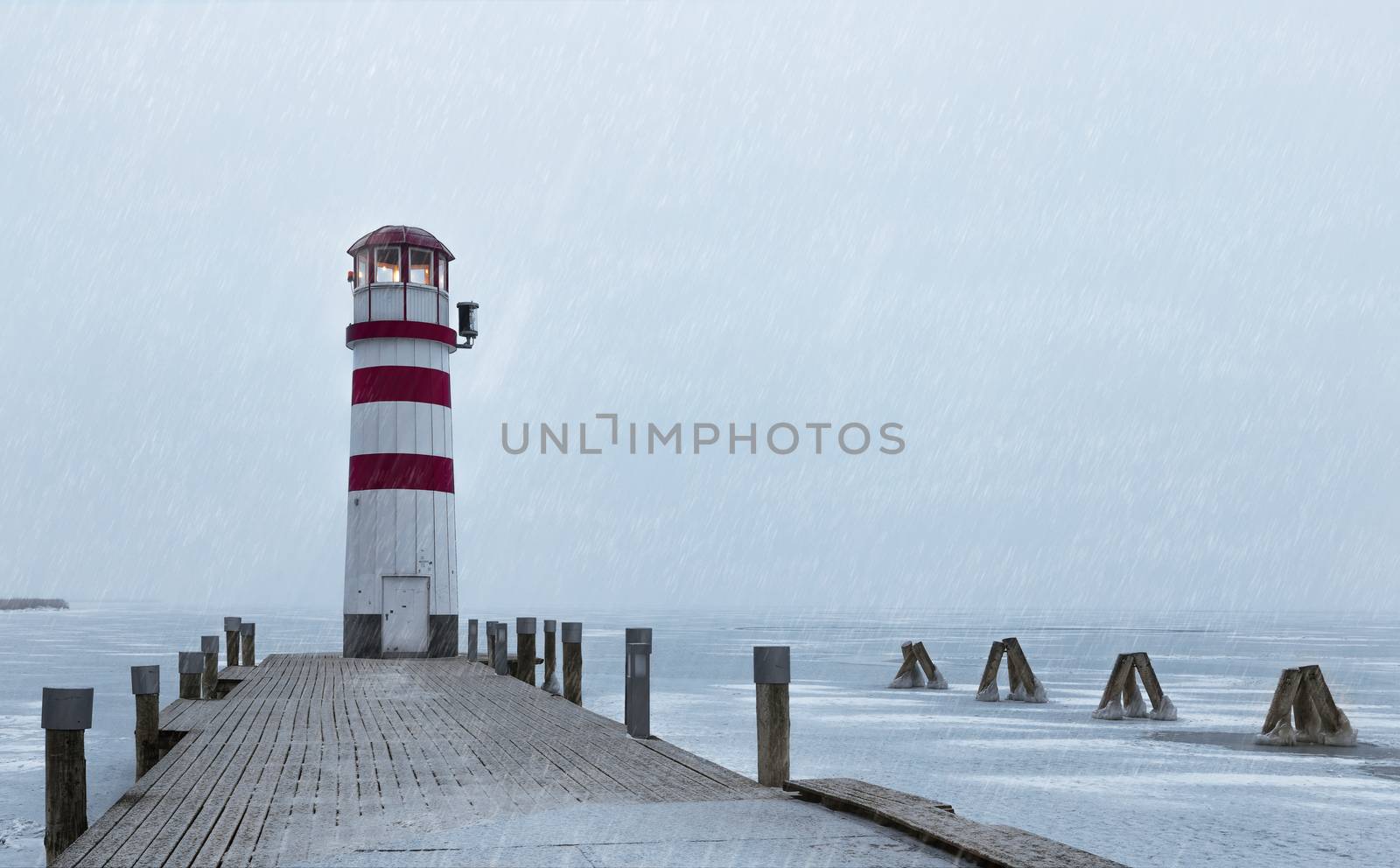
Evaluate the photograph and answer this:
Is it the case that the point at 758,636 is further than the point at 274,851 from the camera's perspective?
Yes

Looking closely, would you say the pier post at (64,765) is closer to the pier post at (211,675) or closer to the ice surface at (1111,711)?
the pier post at (211,675)

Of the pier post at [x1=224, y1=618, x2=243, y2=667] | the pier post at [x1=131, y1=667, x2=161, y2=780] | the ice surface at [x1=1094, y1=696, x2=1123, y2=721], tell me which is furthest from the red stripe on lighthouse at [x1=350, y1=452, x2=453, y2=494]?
the ice surface at [x1=1094, y1=696, x2=1123, y2=721]

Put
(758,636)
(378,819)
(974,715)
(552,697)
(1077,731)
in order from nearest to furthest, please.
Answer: (378,819) < (552,697) < (1077,731) < (974,715) < (758,636)

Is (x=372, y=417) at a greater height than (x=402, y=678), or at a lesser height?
greater

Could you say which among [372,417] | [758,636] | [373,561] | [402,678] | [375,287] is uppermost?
[375,287]

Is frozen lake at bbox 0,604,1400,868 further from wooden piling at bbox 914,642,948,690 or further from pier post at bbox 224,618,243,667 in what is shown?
pier post at bbox 224,618,243,667

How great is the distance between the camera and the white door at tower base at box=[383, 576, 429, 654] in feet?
72.1

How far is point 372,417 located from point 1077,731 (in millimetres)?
14353

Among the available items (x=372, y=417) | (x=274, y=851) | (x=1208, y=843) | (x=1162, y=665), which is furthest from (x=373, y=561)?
(x=1162, y=665)

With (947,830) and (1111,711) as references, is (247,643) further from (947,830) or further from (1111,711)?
(947,830)

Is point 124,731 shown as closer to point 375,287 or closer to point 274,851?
point 375,287

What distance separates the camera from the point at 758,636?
245 ft

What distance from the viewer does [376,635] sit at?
72.2 feet

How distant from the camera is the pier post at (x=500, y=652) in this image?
19422 mm
